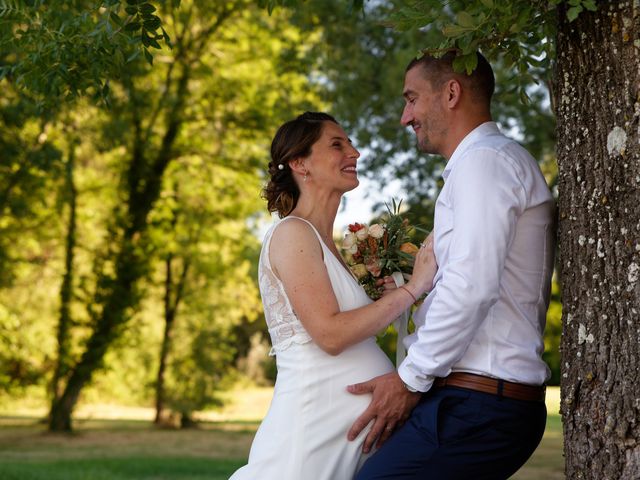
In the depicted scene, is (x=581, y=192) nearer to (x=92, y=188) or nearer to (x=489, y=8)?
(x=489, y=8)

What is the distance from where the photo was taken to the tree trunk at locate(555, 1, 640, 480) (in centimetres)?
314

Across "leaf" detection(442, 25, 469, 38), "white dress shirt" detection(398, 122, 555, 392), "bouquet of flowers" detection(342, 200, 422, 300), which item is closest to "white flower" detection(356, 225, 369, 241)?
"bouquet of flowers" detection(342, 200, 422, 300)

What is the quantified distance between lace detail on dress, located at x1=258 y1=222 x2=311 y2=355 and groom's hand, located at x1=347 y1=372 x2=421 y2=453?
33 centimetres

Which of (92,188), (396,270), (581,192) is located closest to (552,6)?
(581,192)

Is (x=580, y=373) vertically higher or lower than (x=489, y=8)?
lower

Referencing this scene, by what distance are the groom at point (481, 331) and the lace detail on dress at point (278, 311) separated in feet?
1.96

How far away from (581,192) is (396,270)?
3.65 ft

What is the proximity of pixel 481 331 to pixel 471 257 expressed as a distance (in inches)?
12.1

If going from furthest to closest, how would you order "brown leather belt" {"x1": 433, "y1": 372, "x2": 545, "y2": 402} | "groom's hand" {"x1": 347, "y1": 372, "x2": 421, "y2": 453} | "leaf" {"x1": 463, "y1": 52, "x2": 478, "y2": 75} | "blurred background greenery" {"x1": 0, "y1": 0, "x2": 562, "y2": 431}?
"blurred background greenery" {"x1": 0, "y1": 0, "x2": 562, "y2": 431}
"groom's hand" {"x1": 347, "y1": 372, "x2": 421, "y2": 453}
"leaf" {"x1": 463, "y1": 52, "x2": 478, "y2": 75}
"brown leather belt" {"x1": 433, "y1": 372, "x2": 545, "y2": 402}

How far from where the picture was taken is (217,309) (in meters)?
26.5

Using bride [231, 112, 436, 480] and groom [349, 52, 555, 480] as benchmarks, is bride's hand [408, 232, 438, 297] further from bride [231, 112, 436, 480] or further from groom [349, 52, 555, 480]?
groom [349, 52, 555, 480]

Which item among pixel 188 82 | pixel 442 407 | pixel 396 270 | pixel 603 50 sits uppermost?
pixel 188 82

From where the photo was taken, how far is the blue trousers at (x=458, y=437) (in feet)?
10.7

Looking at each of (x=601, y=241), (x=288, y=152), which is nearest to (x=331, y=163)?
(x=288, y=152)
